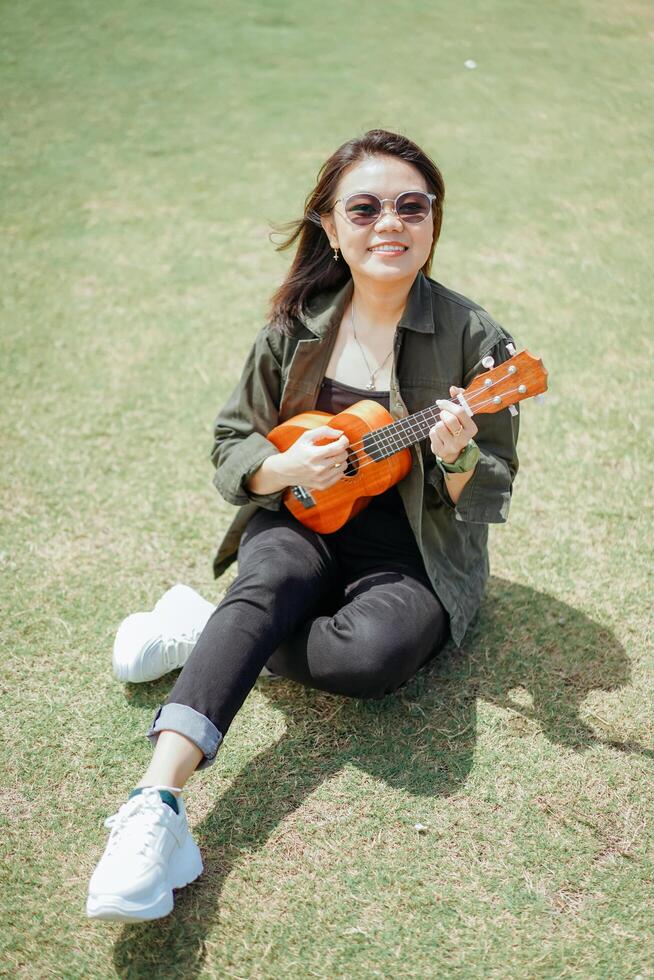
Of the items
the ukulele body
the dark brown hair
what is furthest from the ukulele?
the dark brown hair

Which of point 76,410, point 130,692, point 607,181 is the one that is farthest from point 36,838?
point 607,181

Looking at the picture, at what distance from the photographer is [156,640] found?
3.03 m

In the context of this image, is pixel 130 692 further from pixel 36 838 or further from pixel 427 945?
pixel 427 945

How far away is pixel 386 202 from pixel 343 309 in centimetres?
45

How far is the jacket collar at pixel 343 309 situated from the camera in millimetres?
2902

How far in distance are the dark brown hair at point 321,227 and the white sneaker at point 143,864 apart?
167 centimetres

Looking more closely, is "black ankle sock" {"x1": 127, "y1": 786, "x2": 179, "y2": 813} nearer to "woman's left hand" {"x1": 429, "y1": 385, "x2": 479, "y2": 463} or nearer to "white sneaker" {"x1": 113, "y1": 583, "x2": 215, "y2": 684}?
"white sneaker" {"x1": 113, "y1": 583, "x2": 215, "y2": 684}

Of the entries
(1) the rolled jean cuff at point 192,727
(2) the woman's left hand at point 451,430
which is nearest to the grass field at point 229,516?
(1) the rolled jean cuff at point 192,727

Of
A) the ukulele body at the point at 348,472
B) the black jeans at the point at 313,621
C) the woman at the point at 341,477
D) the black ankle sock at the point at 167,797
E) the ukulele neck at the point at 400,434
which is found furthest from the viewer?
the ukulele body at the point at 348,472

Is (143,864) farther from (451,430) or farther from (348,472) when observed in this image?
(451,430)

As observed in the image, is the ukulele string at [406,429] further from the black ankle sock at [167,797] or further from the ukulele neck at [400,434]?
the black ankle sock at [167,797]

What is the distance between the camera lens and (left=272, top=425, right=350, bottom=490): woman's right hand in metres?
2.79

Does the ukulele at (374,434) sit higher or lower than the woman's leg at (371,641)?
higher

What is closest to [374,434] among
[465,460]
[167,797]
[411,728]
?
[465,460]
